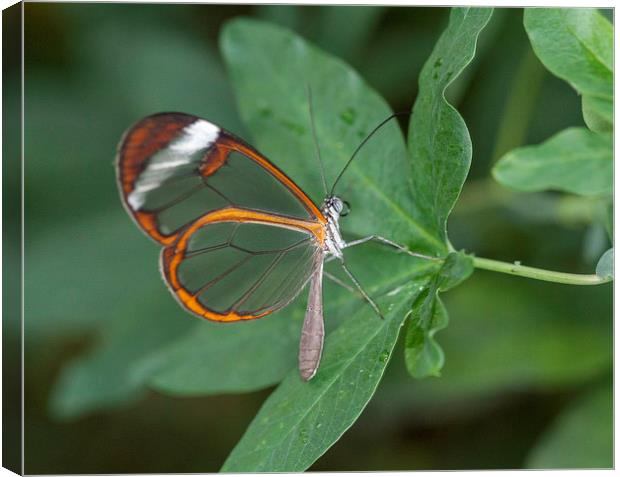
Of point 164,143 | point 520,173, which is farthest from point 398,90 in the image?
point 520,173

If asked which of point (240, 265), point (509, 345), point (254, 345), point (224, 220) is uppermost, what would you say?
point (224, 220)

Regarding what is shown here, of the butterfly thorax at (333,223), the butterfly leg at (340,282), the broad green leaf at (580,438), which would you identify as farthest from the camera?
the broad green leaf at (580,438)

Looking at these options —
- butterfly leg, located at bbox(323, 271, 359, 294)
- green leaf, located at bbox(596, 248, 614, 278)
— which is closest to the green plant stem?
green leaf, located at bbox(596, 248, 614, 278)

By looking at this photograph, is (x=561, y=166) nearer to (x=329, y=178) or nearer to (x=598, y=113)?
(x=598, y=113)

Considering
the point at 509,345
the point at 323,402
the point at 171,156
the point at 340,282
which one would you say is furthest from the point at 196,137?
the point at 509,345

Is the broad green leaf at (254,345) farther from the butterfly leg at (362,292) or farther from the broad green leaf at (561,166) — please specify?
the broad green leaf at (561,166)

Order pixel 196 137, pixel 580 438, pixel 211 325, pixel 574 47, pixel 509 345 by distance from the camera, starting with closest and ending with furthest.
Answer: pixel 574 47, pixel 196 137, pixel 211 325, pixel 580 438, pixel 509 345

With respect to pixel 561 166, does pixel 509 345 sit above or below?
below

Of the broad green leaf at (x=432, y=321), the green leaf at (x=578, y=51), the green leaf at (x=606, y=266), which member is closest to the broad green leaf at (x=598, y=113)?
the green leaf at (x=578, y=51)
